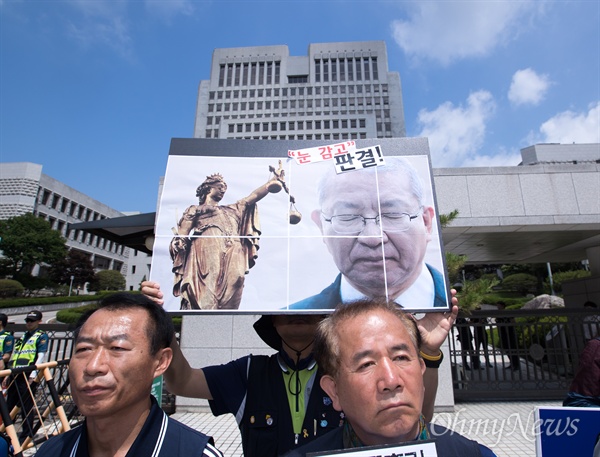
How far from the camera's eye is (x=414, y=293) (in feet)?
6.38

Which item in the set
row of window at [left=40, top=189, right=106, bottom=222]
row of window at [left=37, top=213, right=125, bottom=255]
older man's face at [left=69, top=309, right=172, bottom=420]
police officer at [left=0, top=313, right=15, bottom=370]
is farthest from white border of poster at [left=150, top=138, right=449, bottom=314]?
row of window at [left=40, top=189, right=106, bottom=222]

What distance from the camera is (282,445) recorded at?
179cm

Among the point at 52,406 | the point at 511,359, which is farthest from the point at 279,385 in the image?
the point at 511,359

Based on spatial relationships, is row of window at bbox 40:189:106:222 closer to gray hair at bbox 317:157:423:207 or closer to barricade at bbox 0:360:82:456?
barricade at bbox 0:360:82:456

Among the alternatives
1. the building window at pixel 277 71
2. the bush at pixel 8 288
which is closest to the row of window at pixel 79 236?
the bush at pixel 8 288

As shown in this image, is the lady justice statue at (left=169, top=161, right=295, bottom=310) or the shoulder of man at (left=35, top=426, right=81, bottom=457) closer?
the shoulder of man at (left=35, top=426, right=81, bottom=457)

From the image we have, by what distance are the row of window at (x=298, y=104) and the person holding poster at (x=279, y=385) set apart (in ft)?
276

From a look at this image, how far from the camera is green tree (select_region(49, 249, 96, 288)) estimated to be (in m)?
44.7

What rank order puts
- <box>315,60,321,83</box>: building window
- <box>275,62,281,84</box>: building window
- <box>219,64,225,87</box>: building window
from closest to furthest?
1. <box>219,64,225,87</box>: building window
2. <box>315,60,321,83</box>: building window
3. <box>275,62,281,84</box>: building window

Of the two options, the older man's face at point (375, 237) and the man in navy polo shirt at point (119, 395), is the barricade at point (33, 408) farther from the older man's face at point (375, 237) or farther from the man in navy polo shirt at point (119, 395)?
the older man's face at point (375, 237)

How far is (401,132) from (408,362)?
81.3 meters

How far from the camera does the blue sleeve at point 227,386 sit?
1971mm

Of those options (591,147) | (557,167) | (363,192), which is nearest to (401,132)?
(591,147)

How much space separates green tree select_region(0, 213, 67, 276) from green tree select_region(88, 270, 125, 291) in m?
6.87
